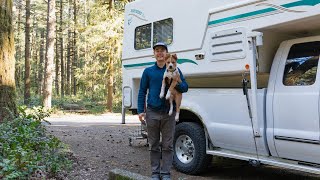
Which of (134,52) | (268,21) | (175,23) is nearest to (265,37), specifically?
(268,21)

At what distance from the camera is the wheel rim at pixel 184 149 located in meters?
6.90

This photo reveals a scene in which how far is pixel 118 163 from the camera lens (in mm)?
7570

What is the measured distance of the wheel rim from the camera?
272 inches

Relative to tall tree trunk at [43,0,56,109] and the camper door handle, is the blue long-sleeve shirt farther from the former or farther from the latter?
tall tree trunk at [43,0,56,109]

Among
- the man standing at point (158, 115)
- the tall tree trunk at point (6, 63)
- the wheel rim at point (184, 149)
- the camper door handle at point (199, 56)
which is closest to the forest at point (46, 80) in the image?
the tall tree trunk at point (6, 63)

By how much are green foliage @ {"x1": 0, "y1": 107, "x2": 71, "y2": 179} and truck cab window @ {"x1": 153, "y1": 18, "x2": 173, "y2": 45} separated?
2.89 metres

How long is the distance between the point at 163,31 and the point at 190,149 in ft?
8.09

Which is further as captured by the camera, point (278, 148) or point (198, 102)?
point (198, 102)

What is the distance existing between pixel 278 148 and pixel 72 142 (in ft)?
19.8

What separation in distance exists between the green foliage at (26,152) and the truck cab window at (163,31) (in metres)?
2.89

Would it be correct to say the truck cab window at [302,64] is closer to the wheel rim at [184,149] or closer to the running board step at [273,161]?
the running board step at [273,161]

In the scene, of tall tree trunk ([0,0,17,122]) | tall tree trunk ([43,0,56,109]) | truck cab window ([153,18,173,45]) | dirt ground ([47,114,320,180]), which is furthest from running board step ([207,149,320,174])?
tall tree trunk ([43,0,56,109])

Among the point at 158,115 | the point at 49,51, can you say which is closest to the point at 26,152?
the point at 158,115

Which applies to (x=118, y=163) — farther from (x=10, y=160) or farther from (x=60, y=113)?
(x=60, y=113)
